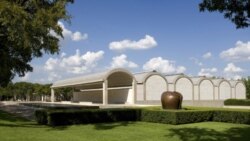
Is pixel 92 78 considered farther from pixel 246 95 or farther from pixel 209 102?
pixel 246 95

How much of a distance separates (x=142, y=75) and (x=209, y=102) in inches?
582

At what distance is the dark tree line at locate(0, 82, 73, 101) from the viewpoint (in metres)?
99.2

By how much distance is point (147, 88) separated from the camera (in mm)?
58125

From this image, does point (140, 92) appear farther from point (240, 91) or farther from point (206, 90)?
point (240, 91)

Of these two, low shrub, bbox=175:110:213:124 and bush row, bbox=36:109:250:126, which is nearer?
bush row, bbox=36:109:250:126

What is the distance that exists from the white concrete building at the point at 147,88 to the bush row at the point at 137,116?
81.5 feet

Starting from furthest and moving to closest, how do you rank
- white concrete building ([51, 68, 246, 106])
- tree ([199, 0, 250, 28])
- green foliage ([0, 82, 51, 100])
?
green foliage ([0, 82, 51, 100])
white concrete building ([51, 68, 246, 106])
tree ([199, 0, 250, 28])

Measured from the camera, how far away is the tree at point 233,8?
43.7 ft

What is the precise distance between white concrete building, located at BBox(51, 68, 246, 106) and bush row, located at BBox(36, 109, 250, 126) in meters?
24.9

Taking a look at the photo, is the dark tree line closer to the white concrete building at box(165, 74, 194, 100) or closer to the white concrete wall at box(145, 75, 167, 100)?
the white concrete building at box(165, 74, 194, 100)

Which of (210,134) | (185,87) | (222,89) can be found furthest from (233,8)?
(222,89)

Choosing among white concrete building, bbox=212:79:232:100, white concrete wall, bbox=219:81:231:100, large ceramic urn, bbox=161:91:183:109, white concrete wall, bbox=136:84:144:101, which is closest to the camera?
large ceramic urn, bbox=161:91:183:109

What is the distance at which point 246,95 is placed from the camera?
84312 millimetres

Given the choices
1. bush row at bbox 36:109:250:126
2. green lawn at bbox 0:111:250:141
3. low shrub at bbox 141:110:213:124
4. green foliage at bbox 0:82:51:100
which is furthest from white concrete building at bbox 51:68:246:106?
green lawn at bbox 0:111:250:141
